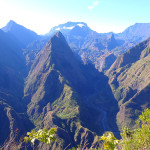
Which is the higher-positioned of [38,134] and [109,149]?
[38,134]

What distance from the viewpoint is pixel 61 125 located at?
178875 mm

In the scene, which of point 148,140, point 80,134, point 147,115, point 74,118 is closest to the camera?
point 148,140

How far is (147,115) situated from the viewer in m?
17.6

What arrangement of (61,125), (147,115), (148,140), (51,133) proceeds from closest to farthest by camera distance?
1. (51,133)
2. (148,140)
3. (147,115)
4. (61,125)

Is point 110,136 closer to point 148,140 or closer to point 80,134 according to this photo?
point 148,140

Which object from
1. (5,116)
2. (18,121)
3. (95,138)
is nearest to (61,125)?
(95,138)

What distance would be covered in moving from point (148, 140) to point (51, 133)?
12.1 m

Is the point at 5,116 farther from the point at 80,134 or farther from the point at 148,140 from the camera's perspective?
the point at 148,140

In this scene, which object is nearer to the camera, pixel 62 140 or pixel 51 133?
pixel 51 133

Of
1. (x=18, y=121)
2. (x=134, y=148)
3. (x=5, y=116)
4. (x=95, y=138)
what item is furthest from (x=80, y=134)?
(x=134, y=148)

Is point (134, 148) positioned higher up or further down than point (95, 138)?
higher up

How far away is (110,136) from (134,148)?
7.02 meters

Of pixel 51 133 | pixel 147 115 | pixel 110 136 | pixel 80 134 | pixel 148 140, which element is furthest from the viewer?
pixel 80 134

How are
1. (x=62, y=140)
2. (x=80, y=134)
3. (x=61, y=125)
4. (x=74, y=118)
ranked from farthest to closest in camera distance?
(x=74, y=118), (x=61, y=125), (x=80, y=134), (x=62, y=140)
